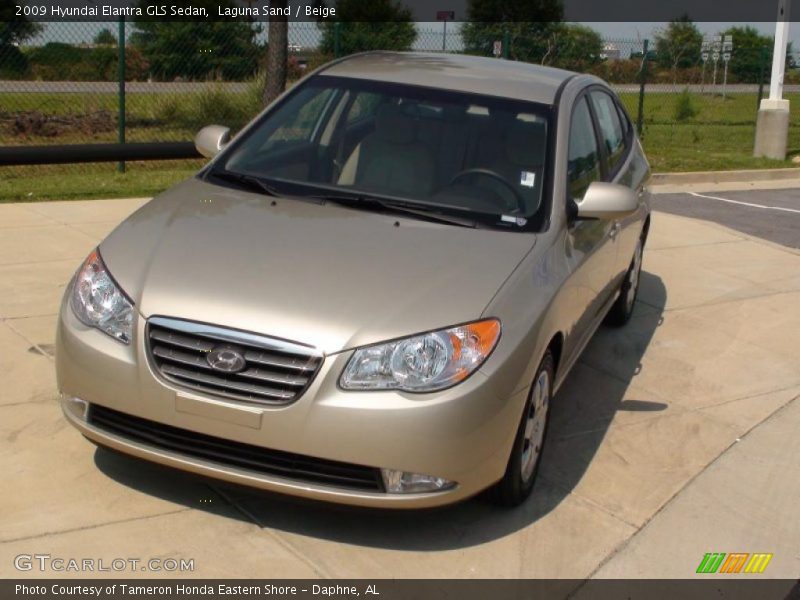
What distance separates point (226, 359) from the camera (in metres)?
3.89

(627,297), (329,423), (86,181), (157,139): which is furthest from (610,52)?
(329,423)

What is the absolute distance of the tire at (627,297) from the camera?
7.23 m

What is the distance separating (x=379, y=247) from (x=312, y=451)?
1006mm

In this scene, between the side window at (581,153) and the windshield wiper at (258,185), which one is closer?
the windshield wiper at (258,185)

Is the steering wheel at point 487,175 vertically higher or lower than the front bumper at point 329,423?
higher

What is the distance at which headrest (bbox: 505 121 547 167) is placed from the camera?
17.3ft

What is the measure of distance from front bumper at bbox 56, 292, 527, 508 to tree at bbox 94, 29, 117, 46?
428 inches

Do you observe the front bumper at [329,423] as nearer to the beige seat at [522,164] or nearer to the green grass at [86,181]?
the beige seat at [522,164]

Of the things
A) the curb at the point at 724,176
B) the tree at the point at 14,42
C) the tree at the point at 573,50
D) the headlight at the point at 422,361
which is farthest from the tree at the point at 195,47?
the headlight at the point at 422,361

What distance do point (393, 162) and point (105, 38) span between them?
10.4 metres

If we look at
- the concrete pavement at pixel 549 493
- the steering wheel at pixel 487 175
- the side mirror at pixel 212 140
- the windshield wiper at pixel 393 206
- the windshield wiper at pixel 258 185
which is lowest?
the concrete pavement at pixel 549 493

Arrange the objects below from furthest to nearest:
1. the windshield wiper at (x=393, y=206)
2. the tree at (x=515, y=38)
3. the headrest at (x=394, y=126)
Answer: the tree at (x=515, y=38), the headrest at (x=394, y=126), the windshield wiper at (x=393, y=206)

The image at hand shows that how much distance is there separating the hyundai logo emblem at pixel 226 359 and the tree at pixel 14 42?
11.3 metres
